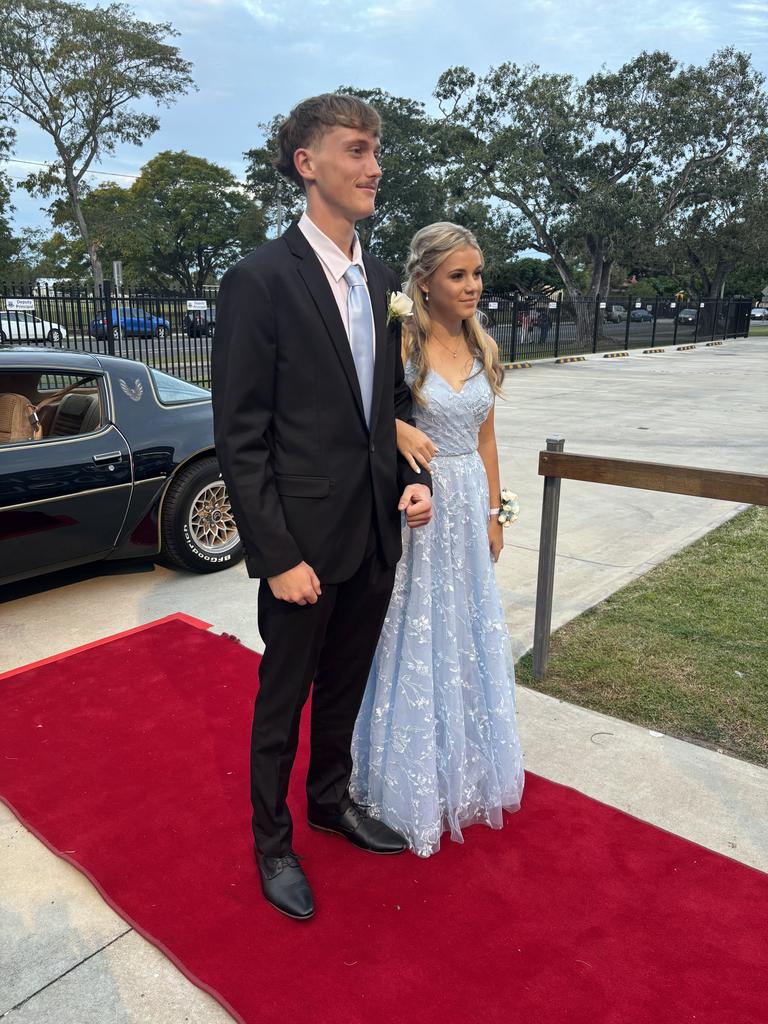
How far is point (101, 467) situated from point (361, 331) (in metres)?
2.72

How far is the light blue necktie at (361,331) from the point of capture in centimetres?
206

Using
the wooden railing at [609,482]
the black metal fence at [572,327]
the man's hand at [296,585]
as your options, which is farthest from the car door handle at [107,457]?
the black metal fence at [572,327]

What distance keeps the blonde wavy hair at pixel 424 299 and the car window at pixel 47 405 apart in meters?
2.59

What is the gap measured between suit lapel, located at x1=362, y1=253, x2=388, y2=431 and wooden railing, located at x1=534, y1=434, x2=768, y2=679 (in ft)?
4.66

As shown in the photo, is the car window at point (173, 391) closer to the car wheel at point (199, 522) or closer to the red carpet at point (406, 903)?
the car wheel at point (199, 522)

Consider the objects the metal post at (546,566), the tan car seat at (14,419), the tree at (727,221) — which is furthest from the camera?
the tree at (727,221)

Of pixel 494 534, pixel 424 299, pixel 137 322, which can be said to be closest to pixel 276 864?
pixel 494 534

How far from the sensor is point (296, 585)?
196cm

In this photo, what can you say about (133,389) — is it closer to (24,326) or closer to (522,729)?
(522,729)

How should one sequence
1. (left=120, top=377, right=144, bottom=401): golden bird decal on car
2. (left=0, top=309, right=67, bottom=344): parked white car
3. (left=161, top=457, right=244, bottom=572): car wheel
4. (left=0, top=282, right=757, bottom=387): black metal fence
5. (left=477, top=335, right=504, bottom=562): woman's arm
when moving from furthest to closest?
(left=0, top=282, right=757, bottom=387): black metal fence < (left=0, top=309, right=67, bottom=344): parked white car < (left=161, top=457, right=244, bottom=572): car wheel < (left=120, top=377, right=144, bottom=401): golden bird decal on car < (left=477, top=335, right=504, bottom=562): woman's arm

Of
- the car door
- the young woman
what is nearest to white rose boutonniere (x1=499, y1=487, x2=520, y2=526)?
the young woman

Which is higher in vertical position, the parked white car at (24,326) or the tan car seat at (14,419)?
the parked white car at (24,326)

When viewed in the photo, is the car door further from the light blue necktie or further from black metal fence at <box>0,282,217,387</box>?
black metal fence at <box>0,282,217,387</box>

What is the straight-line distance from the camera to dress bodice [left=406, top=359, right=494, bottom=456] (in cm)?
241
